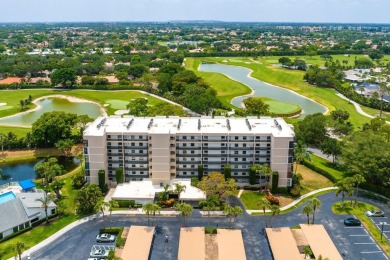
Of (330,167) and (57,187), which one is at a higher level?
(57,187)

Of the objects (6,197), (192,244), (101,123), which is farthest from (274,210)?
(6,197)

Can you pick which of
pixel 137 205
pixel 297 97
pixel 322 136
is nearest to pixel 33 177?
pixel 137 205

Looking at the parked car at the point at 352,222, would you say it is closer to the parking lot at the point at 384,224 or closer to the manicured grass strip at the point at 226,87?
the parking lot at the point at 384,224

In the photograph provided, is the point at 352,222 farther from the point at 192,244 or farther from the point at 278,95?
the point at 278,95

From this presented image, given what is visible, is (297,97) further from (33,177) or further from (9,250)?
(9,250)

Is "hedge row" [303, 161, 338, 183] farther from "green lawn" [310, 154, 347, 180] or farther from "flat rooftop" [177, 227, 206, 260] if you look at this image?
"flat rooftop" [177, 227, 206, 260]

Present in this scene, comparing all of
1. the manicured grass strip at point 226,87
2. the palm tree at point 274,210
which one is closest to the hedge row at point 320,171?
the palm tree at point 274,210
